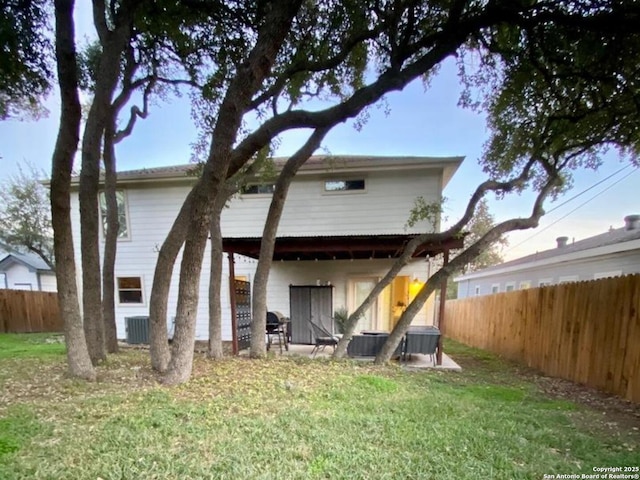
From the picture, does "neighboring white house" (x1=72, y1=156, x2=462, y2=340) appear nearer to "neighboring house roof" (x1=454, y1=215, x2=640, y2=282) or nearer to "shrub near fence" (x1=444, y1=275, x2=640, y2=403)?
"shrub near fence" (x1=444, y1=275, x2=640, y2=403)

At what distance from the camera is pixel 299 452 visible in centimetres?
A: 248

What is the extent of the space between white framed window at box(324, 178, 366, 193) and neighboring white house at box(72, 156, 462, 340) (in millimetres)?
29

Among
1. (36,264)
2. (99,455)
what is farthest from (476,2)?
(36,264)

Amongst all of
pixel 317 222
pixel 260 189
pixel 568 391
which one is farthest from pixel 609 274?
pixel 260 189

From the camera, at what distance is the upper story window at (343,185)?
8836 mm

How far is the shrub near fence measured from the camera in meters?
4.38

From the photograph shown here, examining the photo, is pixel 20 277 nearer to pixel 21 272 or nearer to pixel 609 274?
pixel 21 272

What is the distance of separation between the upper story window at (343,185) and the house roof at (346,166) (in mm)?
349

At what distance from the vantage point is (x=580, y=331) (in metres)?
5.29

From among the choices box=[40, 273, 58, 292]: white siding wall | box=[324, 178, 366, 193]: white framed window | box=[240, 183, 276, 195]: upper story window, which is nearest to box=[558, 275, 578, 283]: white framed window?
box=[324, 178, 366, 193]: white framed window

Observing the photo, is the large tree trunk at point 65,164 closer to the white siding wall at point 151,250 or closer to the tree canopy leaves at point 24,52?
the tree canopy leaves at point 24,52

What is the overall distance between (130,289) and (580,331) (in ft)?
38.0

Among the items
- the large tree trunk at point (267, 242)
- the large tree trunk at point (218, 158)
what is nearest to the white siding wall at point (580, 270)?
the large tree trunk at point (267, 242)

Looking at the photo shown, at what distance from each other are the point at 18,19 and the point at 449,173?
9.54 metres
